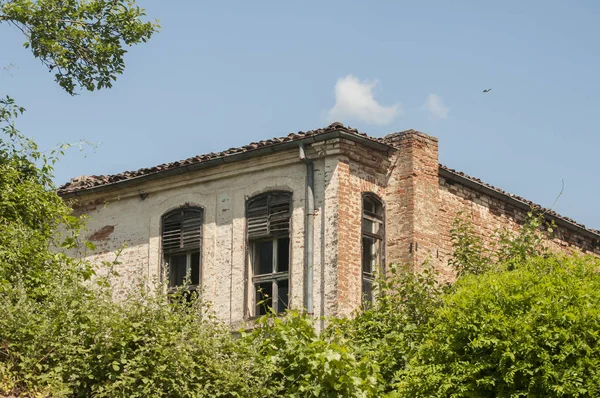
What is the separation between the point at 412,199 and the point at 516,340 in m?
6.55

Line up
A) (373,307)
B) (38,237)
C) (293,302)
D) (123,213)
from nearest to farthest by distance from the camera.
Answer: (38,237)
(373,307)
(293,302)
(123,213)

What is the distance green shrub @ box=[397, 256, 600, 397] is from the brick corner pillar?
485 cm

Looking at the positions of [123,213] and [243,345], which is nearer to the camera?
[243,345]

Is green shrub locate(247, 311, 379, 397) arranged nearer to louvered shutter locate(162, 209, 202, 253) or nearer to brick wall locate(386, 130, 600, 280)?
brick wall locate(386, 130, 600, 280)

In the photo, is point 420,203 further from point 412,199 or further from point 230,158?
point 230,158

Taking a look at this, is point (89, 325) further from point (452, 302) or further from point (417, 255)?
point (417, 255)

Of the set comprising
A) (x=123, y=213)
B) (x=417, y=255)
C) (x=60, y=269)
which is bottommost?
(x=60, y=269)

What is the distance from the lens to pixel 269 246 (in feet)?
62.3

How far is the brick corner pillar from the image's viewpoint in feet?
61.5

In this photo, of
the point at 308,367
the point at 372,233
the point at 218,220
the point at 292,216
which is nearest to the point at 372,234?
the point at 372,233

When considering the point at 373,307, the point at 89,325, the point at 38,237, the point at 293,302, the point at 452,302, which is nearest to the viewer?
the point at 89,325

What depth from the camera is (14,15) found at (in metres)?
17.1

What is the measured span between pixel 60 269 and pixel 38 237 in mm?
1611

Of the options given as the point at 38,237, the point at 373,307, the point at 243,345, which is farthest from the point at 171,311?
the point at 373,307
